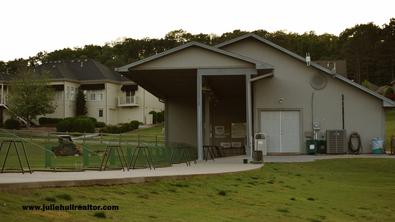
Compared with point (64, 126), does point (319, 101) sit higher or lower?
higher

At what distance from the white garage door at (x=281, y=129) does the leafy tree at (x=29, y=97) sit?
3812cm

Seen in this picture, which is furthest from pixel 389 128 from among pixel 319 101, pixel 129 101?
pixel 129 101

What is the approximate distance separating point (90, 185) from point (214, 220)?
2760 millimetres

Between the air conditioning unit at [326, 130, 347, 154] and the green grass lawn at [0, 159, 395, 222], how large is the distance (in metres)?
9.27

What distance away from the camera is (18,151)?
1331 cm

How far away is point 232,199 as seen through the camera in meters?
11.8

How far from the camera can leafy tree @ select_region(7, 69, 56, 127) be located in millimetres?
61188

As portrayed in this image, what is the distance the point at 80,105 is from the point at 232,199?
59185 millimetres

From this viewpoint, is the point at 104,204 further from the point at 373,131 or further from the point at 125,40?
the point at 125,40

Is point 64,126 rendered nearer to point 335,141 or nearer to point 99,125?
point 99,125

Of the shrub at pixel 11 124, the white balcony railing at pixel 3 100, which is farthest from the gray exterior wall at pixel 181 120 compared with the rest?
the white balcony railing at pixel 3 100

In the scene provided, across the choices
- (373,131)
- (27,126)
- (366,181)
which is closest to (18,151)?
(366,181)

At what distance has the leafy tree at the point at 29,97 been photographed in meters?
61.2

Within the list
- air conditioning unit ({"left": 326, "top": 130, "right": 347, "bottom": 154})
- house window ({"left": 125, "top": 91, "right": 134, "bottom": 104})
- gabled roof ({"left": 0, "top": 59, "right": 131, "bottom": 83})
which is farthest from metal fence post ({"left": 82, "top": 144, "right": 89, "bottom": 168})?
house window ({"left": 125, "top": 91, "right": 134, "bottom": 104})
